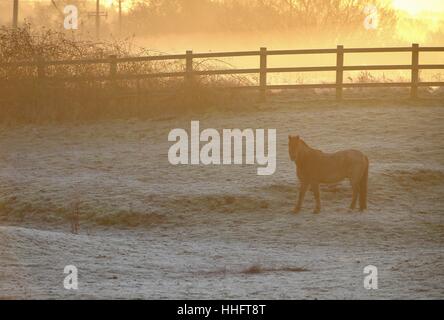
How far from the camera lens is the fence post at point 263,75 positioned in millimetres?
24062

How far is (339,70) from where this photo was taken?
948 inches

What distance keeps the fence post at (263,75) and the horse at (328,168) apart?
10405 mm

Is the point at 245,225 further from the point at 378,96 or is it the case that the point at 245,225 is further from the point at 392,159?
the point at 378,96

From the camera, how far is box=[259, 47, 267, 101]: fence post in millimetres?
24062

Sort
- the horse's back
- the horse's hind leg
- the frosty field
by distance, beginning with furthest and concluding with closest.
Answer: the horse's hind leg < the horse's back < the frosty field

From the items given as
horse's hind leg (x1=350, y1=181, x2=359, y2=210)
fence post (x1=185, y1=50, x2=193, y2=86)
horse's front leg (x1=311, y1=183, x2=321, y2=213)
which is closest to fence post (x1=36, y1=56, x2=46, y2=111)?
fence post (x1=185, y1=50, x2=193, y2=86)

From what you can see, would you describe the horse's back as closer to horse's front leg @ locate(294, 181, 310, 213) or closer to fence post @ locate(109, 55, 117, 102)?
horse's front leg @ locate(294, 181, 310, 213)

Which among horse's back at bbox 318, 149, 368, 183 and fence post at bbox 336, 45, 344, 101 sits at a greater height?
fence post at bbox 336, 45, 344, 101

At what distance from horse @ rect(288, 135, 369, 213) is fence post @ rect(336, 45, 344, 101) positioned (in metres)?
10.3

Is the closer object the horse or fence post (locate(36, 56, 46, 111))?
the horse

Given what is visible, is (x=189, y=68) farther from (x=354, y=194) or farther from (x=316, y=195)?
(x=354, y=194)

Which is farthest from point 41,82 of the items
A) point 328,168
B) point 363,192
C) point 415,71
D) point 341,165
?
point 363,192

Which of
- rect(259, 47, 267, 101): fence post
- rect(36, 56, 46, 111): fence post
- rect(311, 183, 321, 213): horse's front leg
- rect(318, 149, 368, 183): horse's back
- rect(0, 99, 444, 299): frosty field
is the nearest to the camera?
rect(0, 99, 444, 299): frosty field

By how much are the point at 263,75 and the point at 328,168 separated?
10806 mm
